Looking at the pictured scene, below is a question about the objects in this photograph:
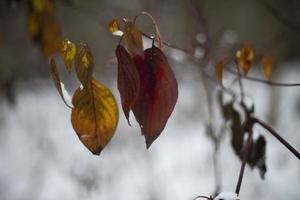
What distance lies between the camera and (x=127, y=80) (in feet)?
1.83

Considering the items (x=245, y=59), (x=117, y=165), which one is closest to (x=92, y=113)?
(x=245, y=59)

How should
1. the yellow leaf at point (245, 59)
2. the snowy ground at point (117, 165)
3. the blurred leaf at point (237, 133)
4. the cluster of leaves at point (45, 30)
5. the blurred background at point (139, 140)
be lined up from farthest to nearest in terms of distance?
1. the snowy ground at point (117, 165)
2. the blurred background at point (139, 140)
3. the cluster of leaves at point (45, 30)
4. the blurred leaf at point (237, 133)
5. the yellow leaf at point (245, 59)

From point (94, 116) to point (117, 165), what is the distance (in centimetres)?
241

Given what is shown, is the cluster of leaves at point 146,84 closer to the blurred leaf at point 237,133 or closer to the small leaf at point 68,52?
the small leaf at point 68,52

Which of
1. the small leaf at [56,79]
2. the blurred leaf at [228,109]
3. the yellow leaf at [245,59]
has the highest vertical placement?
the yellow leaf at [245,59]

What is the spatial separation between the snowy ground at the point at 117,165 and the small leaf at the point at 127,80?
5.20 ft

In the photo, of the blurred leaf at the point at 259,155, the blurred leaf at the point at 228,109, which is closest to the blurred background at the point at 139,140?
the blurred leaf at the point at 228,109

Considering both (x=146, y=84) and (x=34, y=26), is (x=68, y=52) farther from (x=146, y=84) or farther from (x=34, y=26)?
(x=34, y=26)

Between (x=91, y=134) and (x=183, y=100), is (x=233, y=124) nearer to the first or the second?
(x=91, y=134)

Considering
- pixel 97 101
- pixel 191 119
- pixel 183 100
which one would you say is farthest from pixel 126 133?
pixel 97 101

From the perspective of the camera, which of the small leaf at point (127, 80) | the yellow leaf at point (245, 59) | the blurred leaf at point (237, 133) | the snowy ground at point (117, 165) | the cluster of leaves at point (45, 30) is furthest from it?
the snowy ground at point (117, 165)

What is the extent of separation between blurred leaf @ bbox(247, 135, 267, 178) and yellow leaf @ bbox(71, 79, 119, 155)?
54 centimetres

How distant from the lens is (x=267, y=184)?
10.2ft

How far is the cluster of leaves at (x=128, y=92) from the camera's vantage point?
56 centimetres
